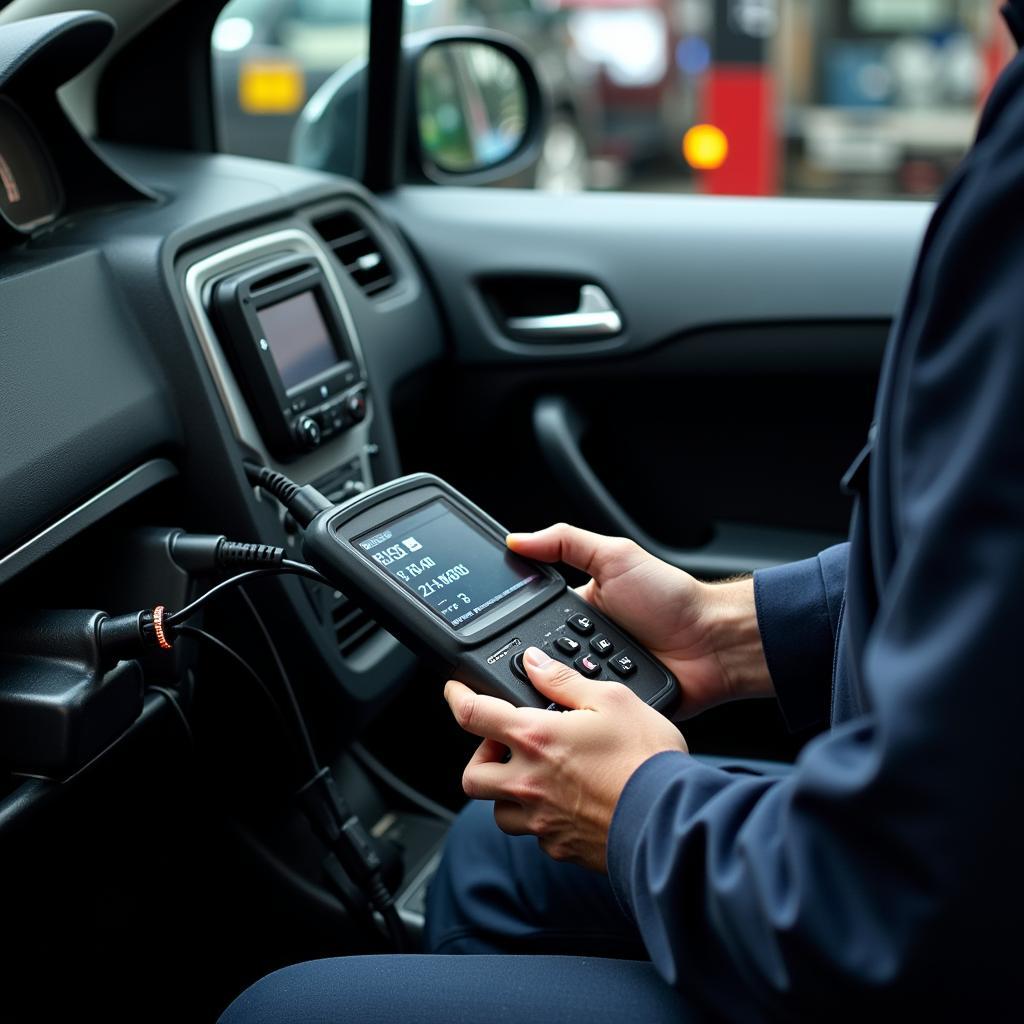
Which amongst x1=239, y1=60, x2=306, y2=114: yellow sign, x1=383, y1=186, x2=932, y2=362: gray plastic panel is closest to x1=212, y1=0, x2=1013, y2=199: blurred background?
x1=239, y1=60, x2=306, y2=114: yellow sign

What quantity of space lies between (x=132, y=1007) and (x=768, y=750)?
811 millimetres

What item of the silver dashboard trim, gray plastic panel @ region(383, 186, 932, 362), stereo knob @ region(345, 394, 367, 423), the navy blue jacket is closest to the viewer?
the navy blue jacket

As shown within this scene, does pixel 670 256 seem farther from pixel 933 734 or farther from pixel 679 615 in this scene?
pixel 933 734

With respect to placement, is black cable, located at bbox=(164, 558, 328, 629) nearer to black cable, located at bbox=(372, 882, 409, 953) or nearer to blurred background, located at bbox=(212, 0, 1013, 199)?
black cable, located at bbox=(372, 882, 409, 953)

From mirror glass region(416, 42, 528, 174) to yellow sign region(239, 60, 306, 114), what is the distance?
3.02 metres

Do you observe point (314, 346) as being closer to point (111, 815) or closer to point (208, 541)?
point (208, 541)

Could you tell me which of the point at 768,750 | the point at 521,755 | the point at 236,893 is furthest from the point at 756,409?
the point at 521,755

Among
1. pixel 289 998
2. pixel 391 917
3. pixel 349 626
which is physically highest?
pixel 289 998

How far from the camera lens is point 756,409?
1812 mm

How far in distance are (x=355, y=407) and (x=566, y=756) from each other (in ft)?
2.19

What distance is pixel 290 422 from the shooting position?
1.30 meters

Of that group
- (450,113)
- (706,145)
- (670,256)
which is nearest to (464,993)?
(670,256)

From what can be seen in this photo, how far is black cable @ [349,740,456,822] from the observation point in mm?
1631

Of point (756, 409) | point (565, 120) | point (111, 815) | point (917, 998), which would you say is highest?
point (917, 998)
